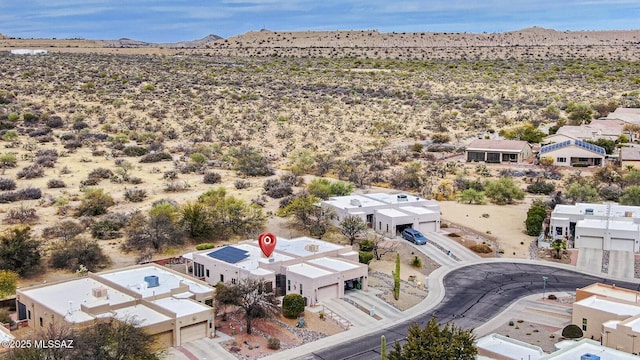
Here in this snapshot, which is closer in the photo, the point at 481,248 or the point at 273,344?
the point at 273,344

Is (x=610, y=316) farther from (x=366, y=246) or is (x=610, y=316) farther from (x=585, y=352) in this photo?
(x=366, y=246)

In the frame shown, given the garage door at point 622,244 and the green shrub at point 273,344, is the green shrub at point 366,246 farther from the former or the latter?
the garage door at point 622,244

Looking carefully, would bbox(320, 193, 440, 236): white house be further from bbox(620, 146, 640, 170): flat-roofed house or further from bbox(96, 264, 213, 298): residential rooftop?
bbox(620, 146, 640, 170): flat-roofed house

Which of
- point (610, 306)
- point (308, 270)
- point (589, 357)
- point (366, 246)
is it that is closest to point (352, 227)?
point (366, 246)

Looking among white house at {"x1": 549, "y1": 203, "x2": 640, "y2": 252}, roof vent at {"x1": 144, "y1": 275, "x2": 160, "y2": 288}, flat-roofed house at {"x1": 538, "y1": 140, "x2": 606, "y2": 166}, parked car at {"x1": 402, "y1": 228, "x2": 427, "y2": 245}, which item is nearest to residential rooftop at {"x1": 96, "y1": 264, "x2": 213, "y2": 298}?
roof vent at {"x1": 144, "y1": 275, "x2": 160, "y2": 288}

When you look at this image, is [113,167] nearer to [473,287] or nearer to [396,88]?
[473,287]

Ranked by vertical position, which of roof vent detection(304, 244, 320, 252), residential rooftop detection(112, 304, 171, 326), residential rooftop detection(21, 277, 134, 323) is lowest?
residential rooftop detection(112, 304, 171, 326)
